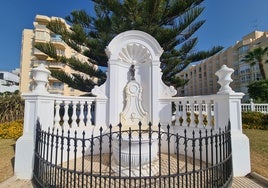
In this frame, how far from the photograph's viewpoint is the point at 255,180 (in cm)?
304

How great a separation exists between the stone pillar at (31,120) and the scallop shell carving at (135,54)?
2286 mm

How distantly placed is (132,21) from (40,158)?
7.88 metres

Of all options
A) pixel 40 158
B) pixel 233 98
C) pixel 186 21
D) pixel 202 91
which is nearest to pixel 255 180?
pixel 233 98

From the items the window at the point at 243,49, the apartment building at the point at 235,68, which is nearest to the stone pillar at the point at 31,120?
the apartment building at the point at 235,68

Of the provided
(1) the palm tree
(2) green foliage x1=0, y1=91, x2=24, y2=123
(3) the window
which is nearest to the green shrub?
(2) green foliage x1=0, y1=91, x2=24, y2=123

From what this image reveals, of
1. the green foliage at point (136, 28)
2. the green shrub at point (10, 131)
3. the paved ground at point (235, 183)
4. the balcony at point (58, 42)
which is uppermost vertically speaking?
the balcony at point (58, 42)

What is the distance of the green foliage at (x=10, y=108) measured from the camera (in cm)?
899

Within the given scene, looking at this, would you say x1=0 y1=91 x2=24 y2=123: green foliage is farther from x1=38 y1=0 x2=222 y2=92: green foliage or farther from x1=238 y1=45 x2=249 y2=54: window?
x1=238 y1=45 x2=249 y2=54: window

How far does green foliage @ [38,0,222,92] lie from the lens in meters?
8.30

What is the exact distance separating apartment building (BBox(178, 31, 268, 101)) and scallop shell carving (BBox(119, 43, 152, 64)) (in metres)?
16.4

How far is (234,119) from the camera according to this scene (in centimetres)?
342

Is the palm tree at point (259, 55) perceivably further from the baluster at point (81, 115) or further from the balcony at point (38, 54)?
the balcony at point (38, 54)

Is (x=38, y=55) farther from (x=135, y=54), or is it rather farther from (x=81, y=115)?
(x=81, y=115)

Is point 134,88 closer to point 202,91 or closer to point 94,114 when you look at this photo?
point 94,114
